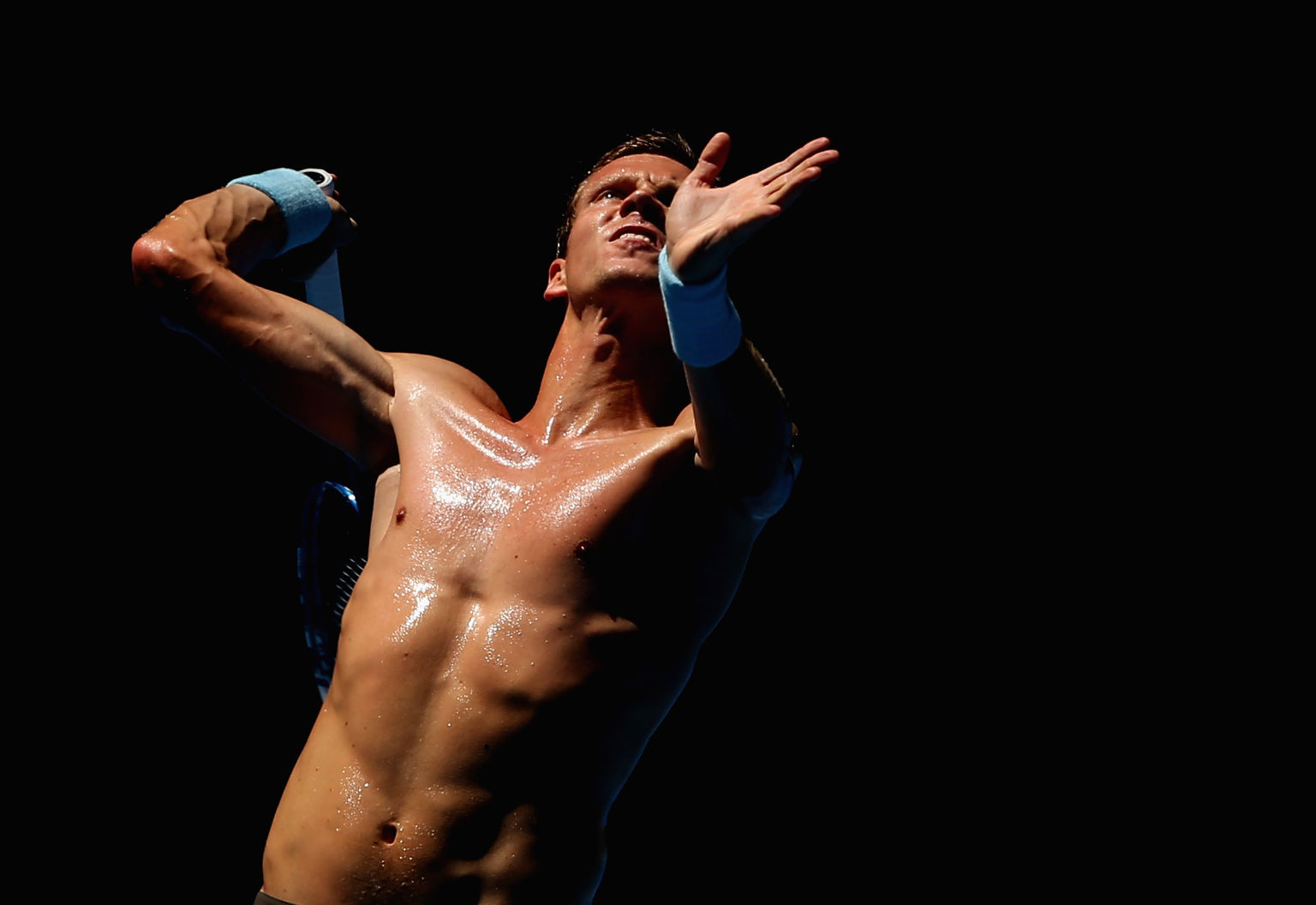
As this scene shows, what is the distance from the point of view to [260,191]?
1.92 meters

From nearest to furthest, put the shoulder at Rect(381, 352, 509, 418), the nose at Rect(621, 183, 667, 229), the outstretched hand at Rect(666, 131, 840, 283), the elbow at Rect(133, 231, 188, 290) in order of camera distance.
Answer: the outstretched hand at Rect(666, 131, 840, 283), the elbow at Rect(133, 231, 188, 290), the shoulder at Rect(381, 352, 509, 418), the nose at Rect(621, 183, 667, 229)

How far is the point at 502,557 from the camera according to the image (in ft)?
5.40

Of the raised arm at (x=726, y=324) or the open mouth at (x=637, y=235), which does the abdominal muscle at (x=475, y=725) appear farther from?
the open mouth at (x=637, y=235)

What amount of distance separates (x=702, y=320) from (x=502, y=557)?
0.39 metres

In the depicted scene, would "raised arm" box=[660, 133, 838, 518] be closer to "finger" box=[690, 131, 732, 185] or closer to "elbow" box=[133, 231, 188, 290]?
"finger" box=[690, 131, 732, 185]

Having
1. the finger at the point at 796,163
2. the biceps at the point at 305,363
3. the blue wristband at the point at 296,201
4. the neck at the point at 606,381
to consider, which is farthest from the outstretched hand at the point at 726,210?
the blue wristband at the point at 296,201

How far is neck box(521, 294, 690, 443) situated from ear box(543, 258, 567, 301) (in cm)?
19

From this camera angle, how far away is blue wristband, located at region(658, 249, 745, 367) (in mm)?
1515

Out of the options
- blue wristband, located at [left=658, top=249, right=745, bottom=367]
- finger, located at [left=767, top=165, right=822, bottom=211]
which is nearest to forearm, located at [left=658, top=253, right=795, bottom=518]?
blue wristband, located at [left=658, top=249, right=745, bottom=367]

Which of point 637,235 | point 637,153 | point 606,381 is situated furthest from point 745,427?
point 637,153

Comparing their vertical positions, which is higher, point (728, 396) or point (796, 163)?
point (796, 163)

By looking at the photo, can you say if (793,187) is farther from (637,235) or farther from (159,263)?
(159,263)

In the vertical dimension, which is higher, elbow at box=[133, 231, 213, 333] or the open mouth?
the open mouth

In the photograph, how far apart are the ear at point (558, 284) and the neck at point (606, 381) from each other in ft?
0.63
